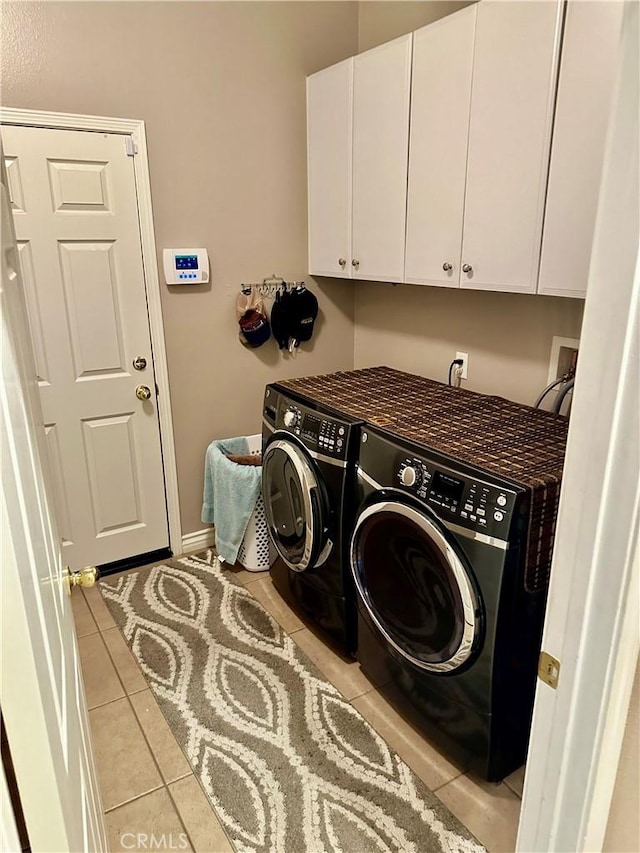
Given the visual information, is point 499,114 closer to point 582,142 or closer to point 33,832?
point 582,142

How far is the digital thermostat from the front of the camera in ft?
8.82

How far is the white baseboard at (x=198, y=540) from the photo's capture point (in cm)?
307

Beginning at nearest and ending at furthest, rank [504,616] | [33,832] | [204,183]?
[33,832] → [504,616] → [204,183]

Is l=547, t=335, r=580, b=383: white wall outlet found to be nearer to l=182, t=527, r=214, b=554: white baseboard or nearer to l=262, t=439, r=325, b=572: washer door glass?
l=262, t=439, r=325, b=572: washer door glass

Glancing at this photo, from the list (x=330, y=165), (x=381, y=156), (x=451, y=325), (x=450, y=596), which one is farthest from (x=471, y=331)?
(x=450, y=596)

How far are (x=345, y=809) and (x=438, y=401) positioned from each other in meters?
1.42

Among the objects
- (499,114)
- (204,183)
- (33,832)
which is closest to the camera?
(33,832)

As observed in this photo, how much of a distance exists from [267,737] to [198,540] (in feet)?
4.32

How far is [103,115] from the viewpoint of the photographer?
7.95ft

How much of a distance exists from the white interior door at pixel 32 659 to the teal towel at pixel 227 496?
1822mm

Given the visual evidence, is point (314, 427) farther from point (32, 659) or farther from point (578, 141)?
point (32, 659)

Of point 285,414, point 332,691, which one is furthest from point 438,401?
point 332,691

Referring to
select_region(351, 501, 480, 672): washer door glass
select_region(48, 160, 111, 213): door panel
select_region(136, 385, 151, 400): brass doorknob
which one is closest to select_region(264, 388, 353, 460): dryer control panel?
select_region(351, 501, 480, 672): washer door glass

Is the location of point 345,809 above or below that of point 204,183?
below
